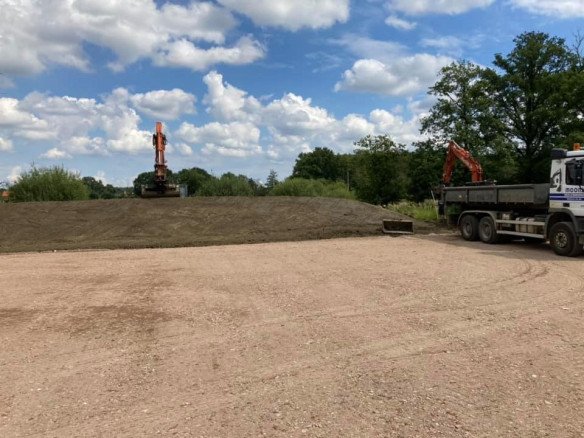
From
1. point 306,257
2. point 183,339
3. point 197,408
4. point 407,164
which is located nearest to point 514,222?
point 306,257

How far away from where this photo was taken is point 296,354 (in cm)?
591

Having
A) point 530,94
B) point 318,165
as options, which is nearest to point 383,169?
point 530,94

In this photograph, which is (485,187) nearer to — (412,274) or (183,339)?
(412,274)

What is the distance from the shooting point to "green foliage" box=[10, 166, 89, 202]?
33156 mm

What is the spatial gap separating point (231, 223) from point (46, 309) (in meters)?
15.7

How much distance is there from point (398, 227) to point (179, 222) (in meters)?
10.1

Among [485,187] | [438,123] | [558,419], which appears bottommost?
[558,419]

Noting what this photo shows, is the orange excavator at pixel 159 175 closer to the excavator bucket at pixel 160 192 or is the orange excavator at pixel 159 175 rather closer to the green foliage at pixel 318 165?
the excavator bucket at pixel 160 192

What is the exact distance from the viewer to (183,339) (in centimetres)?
659

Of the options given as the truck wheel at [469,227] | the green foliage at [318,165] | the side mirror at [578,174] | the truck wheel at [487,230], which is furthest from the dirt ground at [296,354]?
the green foliage at [318,165]

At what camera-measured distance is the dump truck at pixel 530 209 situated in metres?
14.3

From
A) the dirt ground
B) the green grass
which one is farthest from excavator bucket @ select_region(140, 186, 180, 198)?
the dirt ground

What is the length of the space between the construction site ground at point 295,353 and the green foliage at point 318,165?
83957 mm

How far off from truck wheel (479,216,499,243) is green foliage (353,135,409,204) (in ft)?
87.1
